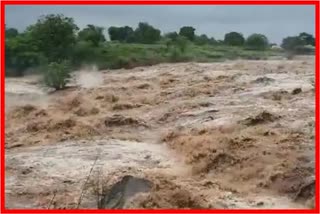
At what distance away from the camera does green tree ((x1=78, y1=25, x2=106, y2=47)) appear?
3306cm

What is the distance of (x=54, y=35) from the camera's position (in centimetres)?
2850

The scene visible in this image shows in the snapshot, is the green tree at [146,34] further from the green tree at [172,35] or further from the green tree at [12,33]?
the green tree at [12,33]

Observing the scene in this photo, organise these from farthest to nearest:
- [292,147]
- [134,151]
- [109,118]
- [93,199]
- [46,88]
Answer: [46,88] < [109,118] < [134,151] < [292,147] < [93,199]

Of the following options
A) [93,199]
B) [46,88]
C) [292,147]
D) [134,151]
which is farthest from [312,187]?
[46,88]

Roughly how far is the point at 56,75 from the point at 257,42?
2093 centimetres

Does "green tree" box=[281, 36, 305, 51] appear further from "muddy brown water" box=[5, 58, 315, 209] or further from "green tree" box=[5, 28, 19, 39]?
"green tree" box=[5, 28, 19, 39]

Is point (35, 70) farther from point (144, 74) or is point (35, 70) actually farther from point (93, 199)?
point (93, 199)

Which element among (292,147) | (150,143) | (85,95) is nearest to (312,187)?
(292,147)

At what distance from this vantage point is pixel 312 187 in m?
11.6

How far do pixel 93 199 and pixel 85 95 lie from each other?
484 inches

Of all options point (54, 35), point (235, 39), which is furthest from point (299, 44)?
point (54, 35)

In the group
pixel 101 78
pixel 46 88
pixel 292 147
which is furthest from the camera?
pixel 101 78

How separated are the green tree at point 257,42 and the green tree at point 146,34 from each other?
619 centimetres

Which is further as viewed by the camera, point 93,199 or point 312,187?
point 93,199
